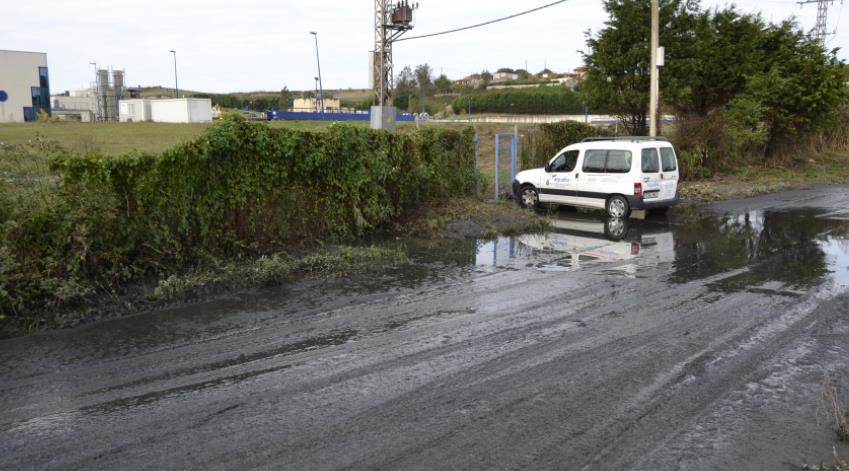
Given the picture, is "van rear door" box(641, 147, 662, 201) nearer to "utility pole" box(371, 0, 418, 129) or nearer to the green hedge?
the green hedge

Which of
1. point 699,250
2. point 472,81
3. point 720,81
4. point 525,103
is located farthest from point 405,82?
point 699,250

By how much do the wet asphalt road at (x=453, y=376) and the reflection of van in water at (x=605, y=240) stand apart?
1622mm

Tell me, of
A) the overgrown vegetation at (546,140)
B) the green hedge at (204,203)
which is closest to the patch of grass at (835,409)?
the green hedge at (204,203)

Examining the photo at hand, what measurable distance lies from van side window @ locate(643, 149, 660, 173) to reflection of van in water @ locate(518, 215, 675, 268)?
125 cm

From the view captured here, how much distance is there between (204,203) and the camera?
1030cm

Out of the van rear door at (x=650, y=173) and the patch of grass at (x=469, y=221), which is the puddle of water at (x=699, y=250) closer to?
the patch of grass at (x=469, y=221)

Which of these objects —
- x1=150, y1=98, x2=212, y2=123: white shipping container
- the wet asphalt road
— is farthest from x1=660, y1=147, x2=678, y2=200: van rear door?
x1=150, y1=98, x2=212, y2=123: white shipping container

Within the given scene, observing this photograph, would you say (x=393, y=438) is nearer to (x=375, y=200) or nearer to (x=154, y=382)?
(x=154, y=382)

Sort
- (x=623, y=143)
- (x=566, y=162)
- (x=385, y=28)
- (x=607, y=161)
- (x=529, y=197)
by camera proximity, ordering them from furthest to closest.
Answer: (x=385, y=28) < (x=529, y=197) < (x=566, y=162) < (x=607, y=161) < (x=623, y=143)

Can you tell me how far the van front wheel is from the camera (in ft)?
52.8

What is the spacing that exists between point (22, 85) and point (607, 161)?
195 ft

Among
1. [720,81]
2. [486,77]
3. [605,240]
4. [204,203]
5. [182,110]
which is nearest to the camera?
[204,203]

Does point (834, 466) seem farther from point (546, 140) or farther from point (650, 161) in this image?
point (546, 140)

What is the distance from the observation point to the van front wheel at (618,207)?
16094 mm
